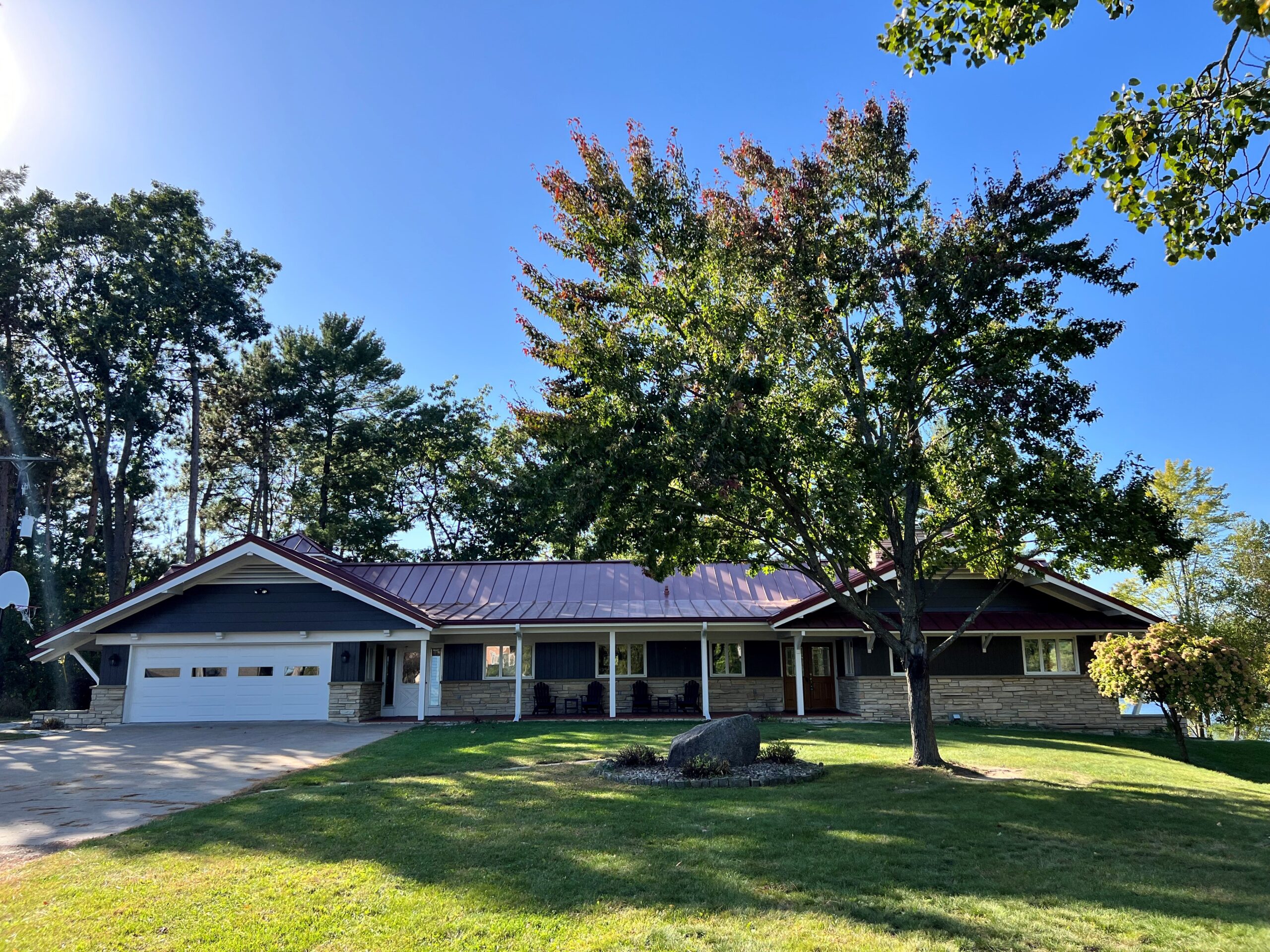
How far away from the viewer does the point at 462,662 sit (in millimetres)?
21547

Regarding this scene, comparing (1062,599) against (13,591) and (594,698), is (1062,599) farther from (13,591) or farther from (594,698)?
(13,591)

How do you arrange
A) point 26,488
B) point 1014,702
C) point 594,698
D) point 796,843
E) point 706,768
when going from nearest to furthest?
point 796,843, point 706,768, point 1014,702, point 594,698, point 26,488

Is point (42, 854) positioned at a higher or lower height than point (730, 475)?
lower

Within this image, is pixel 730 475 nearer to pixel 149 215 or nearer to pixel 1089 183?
pixel 1089 183

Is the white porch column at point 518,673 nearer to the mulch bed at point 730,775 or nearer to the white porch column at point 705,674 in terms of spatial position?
the white porch column at point 705,674

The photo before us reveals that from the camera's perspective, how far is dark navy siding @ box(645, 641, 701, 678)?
853 inches

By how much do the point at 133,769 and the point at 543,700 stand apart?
1058 cm

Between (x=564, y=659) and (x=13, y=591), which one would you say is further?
(x=564, y=659)

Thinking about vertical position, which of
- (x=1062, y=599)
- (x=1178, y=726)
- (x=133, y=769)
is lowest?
(x=133, y=769)

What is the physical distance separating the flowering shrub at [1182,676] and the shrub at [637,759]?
9682mm

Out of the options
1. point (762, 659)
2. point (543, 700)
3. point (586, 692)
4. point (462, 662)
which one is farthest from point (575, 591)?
point (762, 659)

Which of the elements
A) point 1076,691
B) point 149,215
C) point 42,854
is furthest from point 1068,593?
point 149,215

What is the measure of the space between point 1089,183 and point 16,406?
125 feet

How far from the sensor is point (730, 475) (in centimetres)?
975
